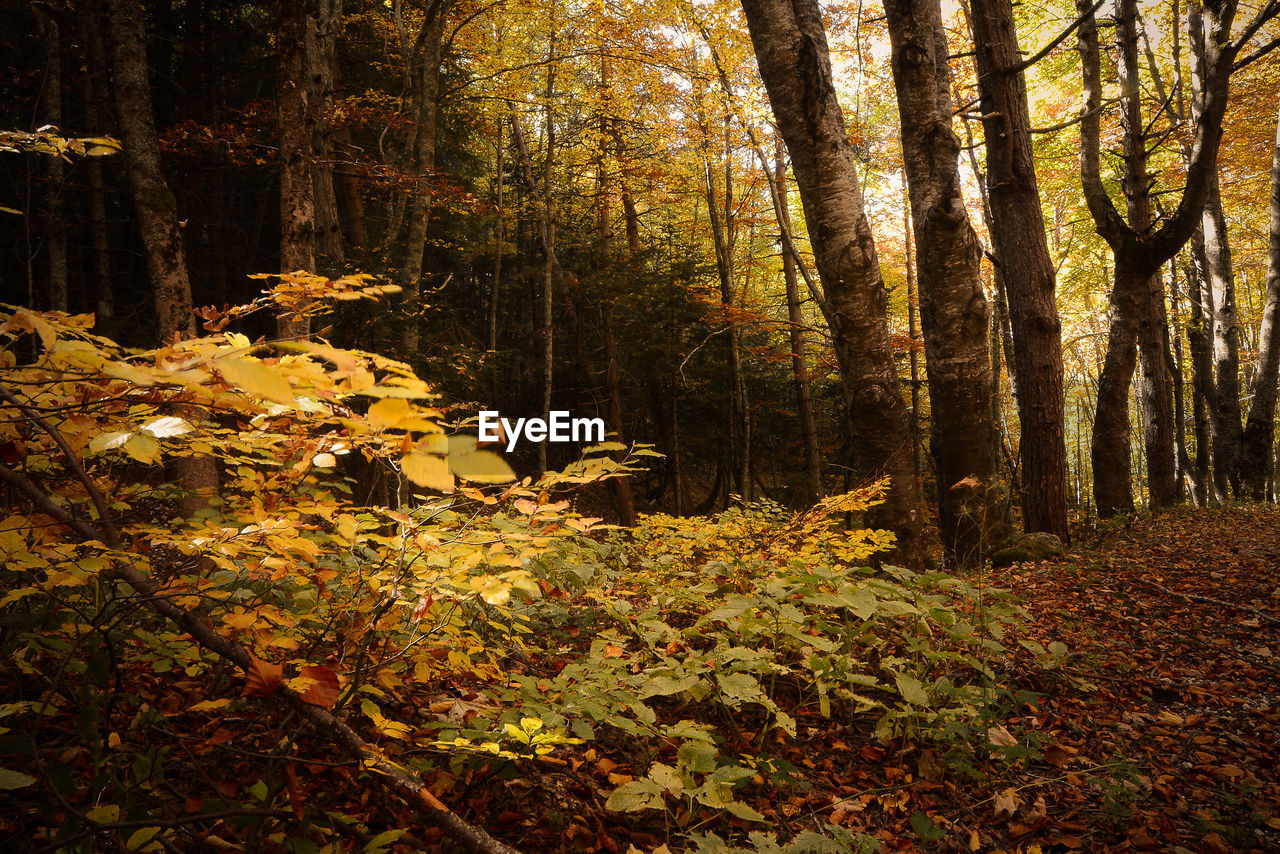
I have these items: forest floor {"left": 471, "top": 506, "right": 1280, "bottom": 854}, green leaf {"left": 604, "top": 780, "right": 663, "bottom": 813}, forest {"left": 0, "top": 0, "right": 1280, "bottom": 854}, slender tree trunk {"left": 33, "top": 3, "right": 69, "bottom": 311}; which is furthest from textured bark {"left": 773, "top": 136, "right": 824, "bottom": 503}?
slender tree trunk {"left": 33, "top": 3, "right": 69, "bottom": 311}

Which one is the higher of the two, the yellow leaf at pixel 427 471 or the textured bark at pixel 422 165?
the textured bark at pixel 422 165

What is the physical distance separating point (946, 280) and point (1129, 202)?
5688mm

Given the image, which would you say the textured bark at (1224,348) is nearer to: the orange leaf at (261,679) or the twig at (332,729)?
the twig at (332,729)

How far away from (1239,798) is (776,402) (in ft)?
45.4

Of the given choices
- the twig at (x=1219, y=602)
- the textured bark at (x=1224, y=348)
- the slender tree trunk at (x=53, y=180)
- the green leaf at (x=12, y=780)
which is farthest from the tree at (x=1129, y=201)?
the slender tree trunk at (x=53, y=180)

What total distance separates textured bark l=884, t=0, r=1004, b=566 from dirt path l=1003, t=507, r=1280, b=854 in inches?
36.7

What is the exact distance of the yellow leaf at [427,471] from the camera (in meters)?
1.20

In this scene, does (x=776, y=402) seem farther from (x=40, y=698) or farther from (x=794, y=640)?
(x=40, y=698)

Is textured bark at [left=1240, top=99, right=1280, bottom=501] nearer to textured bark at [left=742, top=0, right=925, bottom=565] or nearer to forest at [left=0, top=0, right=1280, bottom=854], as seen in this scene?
forest at [left=0, top=0, right=1280, bottom=854]

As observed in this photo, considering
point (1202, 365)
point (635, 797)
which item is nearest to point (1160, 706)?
point (635, 797)

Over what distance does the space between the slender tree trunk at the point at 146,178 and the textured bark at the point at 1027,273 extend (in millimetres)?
7559

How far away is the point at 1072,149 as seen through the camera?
13.5 metres

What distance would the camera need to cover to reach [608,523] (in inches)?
263

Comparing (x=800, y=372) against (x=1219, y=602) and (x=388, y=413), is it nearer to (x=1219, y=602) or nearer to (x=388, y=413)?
(x=1219, y=602)
